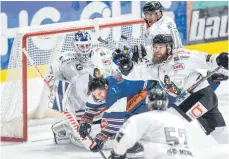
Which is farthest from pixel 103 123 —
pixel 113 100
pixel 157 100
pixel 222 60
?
pixel 157 100

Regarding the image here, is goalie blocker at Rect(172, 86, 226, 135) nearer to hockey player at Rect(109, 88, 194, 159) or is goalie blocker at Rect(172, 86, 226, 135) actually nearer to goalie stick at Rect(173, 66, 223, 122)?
goalie stick at Rect(173, 66, 223, 122)

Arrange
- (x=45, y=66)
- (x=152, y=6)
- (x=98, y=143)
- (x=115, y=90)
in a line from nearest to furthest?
(x=98, y=143), (x=115, y=90), (x=152, y=6), (x=45, y=66)

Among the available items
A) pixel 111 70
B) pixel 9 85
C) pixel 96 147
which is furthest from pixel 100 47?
pixel 96 147

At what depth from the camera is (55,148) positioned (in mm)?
6895

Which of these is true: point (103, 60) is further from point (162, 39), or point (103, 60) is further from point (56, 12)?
point (56, 12)

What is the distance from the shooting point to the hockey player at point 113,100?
6.29m

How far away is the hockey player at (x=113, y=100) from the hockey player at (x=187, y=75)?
0.63ft

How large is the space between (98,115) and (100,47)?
57cm

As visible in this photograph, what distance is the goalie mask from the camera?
6773mm

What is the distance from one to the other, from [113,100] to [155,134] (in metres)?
1.94

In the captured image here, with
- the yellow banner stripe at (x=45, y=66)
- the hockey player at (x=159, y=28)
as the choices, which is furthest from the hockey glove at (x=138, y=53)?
the yellow banner stripe at (x=45, y=66)

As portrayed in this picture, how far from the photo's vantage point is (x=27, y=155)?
667cm

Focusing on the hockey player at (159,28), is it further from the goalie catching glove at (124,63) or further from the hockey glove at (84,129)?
the hockey glove at (84,129)

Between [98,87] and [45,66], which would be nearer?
[98,87]
